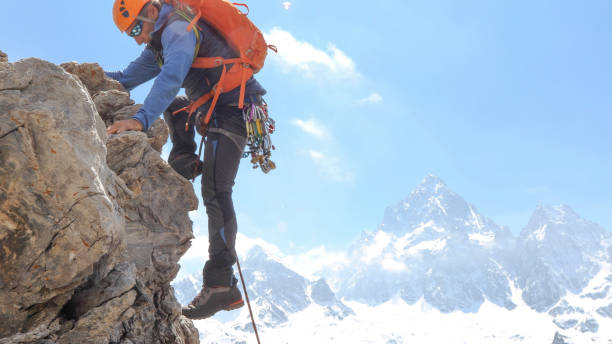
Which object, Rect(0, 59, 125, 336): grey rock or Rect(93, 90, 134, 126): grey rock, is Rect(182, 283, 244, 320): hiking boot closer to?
Rect(0, 59, 125, 336): grey rock

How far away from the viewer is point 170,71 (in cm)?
545

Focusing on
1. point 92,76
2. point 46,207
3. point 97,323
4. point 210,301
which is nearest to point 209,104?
point 210,301

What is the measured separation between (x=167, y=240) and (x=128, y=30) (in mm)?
3123

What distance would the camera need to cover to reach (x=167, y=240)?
7004 millimetres

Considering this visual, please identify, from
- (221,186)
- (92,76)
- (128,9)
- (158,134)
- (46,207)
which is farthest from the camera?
(92,76)

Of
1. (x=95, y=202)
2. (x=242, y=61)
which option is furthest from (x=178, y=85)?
(x=95, y=202)

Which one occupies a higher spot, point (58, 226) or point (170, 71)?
point (170, 71)

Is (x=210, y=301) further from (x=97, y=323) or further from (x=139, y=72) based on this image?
(x=139, y=72)

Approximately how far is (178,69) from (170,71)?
0.33ft

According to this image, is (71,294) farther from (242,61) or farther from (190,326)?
(242,61)

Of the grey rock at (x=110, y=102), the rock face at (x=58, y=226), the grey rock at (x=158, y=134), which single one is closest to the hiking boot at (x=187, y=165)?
the grey rock at (x=158, y=134)

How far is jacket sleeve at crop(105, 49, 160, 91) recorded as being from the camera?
7488 mm

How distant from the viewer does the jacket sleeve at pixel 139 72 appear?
7.49m

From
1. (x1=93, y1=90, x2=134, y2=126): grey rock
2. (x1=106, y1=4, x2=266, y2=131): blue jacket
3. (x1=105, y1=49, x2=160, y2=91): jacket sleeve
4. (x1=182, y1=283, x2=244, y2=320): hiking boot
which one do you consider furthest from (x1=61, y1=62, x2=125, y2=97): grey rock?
(x1=182, y1=283, x2=244, y2=320): hiking boot
